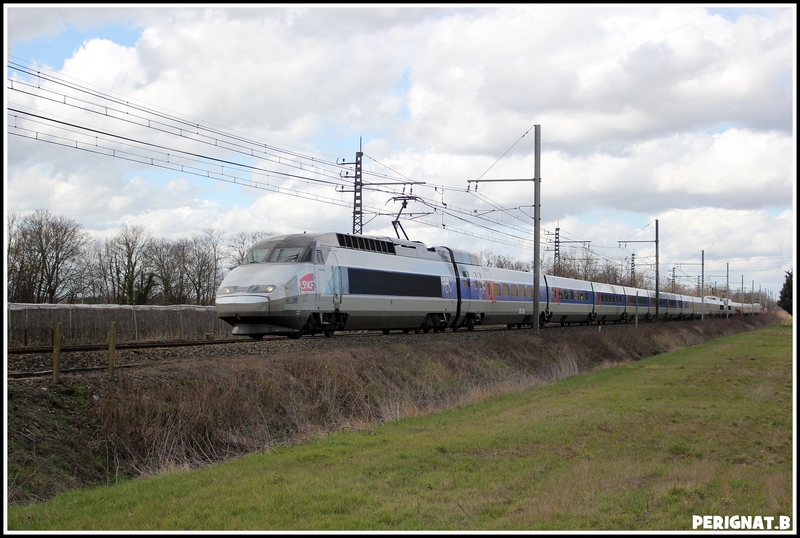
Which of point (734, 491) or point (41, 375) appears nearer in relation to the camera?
point (734, 491)

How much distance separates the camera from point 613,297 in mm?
62156

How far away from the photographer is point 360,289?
25734mm

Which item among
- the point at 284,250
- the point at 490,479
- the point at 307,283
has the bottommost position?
the point at 490,479

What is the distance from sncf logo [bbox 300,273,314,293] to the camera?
22.4 m

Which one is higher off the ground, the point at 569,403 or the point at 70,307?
the point at 70,307

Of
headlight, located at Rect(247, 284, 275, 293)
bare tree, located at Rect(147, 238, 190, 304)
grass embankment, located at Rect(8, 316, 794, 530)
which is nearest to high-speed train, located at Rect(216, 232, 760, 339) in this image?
headlight, located at Rect(247, 284, 275, 293)

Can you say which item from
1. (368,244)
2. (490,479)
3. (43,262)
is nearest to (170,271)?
(43,262)

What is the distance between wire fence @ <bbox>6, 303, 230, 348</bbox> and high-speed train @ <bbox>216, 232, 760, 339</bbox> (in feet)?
28.0

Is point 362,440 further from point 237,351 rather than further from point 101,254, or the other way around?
point 101,254

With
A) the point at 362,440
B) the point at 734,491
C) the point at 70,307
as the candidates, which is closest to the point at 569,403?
the point at 362,440

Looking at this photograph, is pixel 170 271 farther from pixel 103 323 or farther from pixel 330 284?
pixel 330 284

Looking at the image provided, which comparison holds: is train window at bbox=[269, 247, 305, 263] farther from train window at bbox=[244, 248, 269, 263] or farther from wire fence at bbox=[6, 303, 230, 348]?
wire fence at bbox=[6, 303, 230, 348]

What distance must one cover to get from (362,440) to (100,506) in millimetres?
5323

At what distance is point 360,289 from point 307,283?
3.48m
